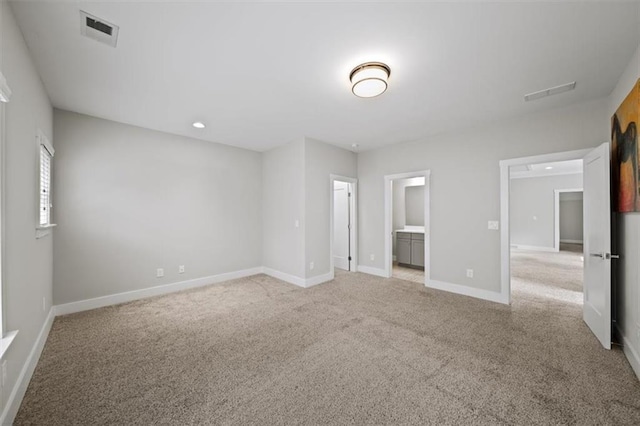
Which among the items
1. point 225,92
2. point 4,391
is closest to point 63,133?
point 225,92

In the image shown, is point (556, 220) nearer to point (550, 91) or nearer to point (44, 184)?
point (550, 91)

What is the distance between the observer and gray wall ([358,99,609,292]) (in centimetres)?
320

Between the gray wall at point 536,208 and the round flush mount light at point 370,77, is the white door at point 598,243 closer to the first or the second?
the round flush mount light at point 370,77

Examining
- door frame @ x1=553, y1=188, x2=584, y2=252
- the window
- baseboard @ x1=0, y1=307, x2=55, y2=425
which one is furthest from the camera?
door frame @ x1=553, y1=188, x2=584, y2=252

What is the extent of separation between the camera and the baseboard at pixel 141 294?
3324 millimetres

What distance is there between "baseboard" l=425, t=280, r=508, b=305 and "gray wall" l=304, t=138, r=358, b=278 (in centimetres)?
194

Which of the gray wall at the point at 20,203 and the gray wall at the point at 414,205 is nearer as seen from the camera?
the gray wall at the point at 20,203

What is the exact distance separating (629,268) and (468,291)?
1.91m

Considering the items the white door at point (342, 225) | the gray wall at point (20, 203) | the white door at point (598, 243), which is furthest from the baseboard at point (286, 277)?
the white door at point (598, 243)

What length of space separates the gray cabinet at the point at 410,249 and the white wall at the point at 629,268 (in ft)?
10.3

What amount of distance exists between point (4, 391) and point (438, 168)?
524 cm

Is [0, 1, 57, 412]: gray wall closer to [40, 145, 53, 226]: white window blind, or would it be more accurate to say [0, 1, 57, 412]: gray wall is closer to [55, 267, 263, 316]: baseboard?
[40, 145, 53, 226]: white window blind

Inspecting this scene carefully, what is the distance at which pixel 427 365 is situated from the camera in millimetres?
2133

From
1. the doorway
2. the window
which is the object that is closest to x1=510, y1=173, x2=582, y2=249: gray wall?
the doorway
